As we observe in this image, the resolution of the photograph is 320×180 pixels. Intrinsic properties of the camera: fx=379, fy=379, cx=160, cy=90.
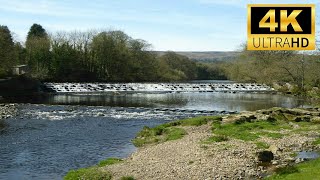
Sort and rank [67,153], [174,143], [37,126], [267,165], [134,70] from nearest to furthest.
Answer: [267,165] → [67,153] → [174,143] → [37,126] → [134,70]

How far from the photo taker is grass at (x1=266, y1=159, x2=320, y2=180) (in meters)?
18.4

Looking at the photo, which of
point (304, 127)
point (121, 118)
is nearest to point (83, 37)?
point (121, 118)

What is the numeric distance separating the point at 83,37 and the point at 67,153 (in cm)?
10365

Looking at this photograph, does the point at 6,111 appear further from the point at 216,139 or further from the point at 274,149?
the point at 274,149

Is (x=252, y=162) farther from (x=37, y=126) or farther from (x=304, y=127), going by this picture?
(x=37, y=126)

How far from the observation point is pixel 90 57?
122 m

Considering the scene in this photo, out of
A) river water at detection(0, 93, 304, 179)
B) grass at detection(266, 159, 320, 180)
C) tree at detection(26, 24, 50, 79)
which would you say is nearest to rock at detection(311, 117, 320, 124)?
river water at detection(0, 93, 304, 179)

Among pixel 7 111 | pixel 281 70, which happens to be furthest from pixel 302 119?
pixel 281 70

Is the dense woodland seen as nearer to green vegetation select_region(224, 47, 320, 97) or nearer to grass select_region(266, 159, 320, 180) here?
green vegetation select_region(224, 47, 320, 97)

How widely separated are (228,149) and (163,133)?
949 centimetres

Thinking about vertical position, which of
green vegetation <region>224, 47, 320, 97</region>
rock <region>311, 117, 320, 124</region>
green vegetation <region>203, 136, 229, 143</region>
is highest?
green vegetation <region>224, 47, 320, 97</region>

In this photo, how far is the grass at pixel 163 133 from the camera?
105ft

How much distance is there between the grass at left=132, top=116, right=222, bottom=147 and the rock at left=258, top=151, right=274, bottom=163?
30.0ft

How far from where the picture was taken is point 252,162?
23.6 metres
